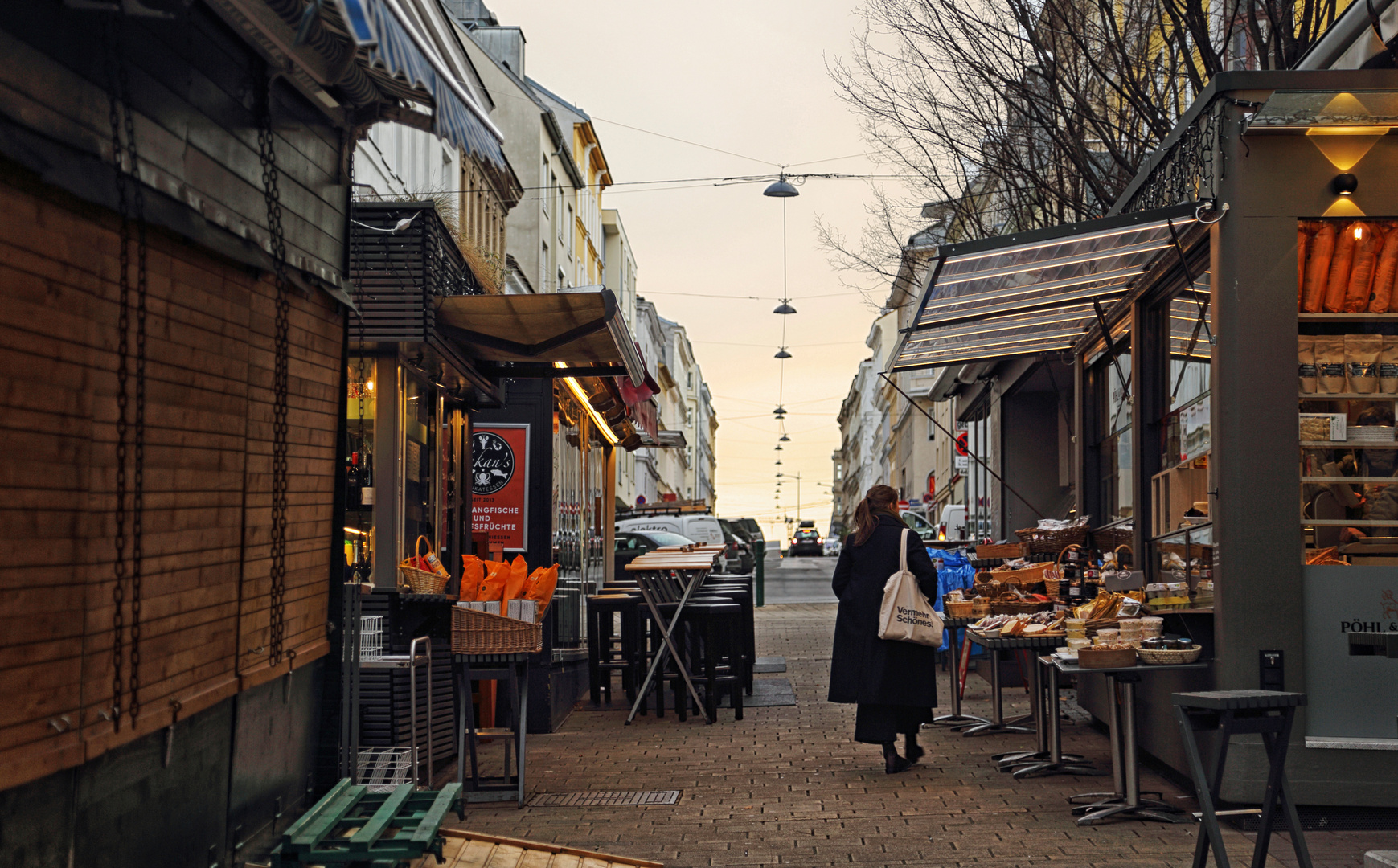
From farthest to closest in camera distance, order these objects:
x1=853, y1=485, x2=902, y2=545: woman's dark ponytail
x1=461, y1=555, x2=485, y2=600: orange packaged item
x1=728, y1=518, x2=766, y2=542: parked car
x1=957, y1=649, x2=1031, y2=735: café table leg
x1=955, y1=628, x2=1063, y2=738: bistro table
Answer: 1. x1=728, y1=518, x2=766, y2=542: parked car
2. x1=957, y1=649, x2=1031, y2=735: café table leg
3. x1=853, y1=485, x2=902, y2=545: woman's dark ponytail
4. x1=461, y1=555, x2=485, y2=600: orange packaged item
5. x1=955, y1=628, x2=1063, y2=738: bistro table

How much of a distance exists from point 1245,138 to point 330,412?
4877 mm

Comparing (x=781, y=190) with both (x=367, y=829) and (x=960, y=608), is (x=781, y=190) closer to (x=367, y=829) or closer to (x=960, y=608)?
(x=960, y=608)

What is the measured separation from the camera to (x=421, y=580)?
8.30 metres

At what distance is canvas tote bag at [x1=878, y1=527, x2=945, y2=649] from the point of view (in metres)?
8.83

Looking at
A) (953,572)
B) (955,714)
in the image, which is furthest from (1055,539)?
(953,572)

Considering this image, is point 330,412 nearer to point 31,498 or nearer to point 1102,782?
point 31,498

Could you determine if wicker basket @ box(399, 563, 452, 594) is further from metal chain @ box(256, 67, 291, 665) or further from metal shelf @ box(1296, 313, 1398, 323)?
metal shelf @ box(1296, 313, 1398, 323)

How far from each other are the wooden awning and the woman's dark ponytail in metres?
2.08

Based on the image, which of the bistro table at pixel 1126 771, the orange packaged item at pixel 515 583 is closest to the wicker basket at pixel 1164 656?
the bistro table at pixel 1126 771

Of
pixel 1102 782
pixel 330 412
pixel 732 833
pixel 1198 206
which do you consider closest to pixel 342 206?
pixel 330 412

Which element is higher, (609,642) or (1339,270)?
(1339,270)

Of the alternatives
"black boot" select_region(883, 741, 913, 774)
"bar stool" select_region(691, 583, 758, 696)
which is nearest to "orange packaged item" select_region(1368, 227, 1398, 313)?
"black boot" select_region(883, 741, 913, 774)

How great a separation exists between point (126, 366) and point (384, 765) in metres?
4.09

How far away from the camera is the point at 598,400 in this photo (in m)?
14.8
